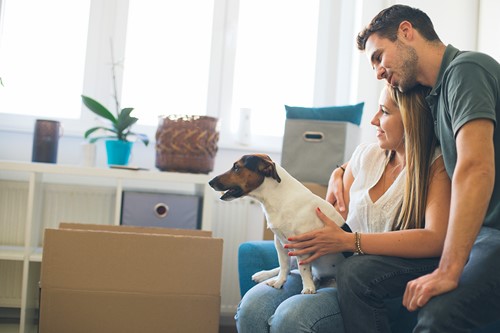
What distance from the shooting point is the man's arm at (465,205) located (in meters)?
1.16

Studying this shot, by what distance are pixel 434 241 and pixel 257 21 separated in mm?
2245

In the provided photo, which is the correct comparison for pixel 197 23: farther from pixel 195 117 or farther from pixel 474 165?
pixel 474 165

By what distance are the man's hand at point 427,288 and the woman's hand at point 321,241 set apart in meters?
0.26

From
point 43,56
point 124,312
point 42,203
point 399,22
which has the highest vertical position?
point 43,56

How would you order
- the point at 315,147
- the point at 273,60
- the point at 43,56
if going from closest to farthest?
the point at 315,147 < the point at 43,56 < the point at 273,60

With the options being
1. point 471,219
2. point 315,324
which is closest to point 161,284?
point 315,324

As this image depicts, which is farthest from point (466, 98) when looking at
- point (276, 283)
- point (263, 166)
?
point (276, 283)

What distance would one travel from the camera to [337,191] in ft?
6.08

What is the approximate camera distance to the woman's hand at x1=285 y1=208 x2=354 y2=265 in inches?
57.6

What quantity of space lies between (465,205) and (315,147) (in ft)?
4.22

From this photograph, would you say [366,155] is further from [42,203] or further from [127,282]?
[42,203]

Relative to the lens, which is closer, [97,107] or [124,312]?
[124,312]

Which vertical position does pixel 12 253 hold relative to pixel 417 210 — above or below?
below

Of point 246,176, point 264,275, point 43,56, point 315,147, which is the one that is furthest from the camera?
point 43,56
